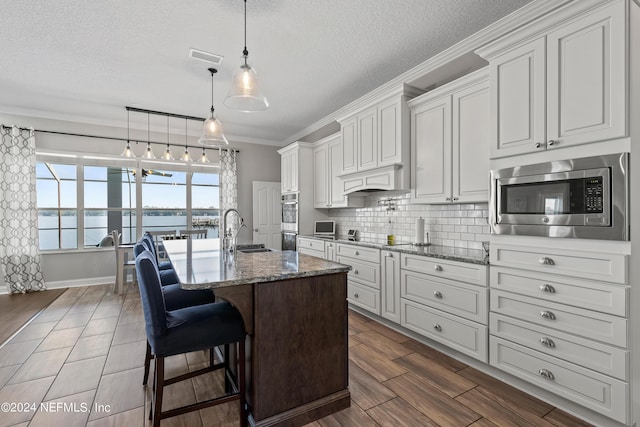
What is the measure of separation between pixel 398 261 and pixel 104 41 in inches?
140

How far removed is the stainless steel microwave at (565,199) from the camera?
1.63 m

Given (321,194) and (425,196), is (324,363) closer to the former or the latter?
(425,196)

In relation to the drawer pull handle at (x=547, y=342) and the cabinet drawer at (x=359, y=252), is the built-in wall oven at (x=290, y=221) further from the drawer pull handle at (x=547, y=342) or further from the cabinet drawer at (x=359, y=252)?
the drawer pull handle at (x=547, y=342)

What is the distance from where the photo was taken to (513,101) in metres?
2.10

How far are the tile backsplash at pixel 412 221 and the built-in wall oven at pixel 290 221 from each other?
732mm

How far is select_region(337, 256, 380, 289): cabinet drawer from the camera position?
10.9ft

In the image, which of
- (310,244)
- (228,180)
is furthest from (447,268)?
(228,180)

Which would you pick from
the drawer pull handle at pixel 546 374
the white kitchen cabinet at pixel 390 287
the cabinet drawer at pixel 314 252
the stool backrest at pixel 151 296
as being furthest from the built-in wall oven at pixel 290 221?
the drawer pull handle at pixel 546 374

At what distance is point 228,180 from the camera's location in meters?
5.94

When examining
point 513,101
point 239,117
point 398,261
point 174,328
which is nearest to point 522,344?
point 398,261

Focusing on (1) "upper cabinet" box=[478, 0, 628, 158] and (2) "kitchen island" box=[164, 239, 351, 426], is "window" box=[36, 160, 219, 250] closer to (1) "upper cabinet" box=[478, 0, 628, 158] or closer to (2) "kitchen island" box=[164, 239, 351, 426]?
(2) "kitchen island" box=[164, 239, 351, 426]

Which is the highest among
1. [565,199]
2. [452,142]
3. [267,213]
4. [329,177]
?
[452,142]

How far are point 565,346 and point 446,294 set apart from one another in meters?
0.86

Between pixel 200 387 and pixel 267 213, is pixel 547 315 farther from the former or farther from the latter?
pixel 267 213
